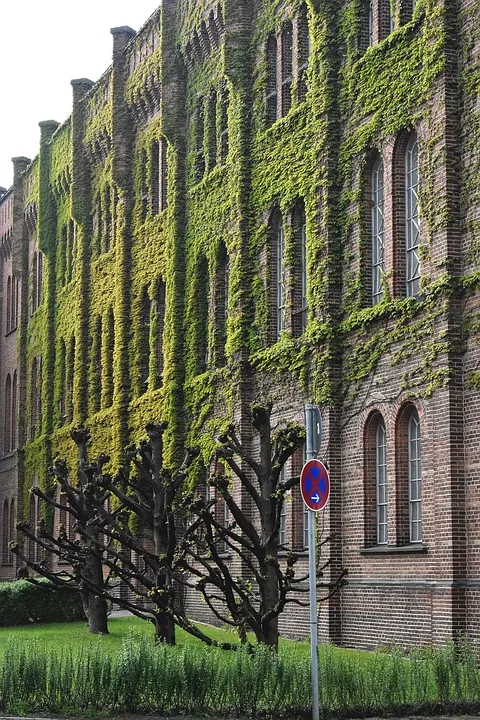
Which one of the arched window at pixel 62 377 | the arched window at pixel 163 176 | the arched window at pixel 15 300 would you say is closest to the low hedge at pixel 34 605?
the arched window at pixel 163 176

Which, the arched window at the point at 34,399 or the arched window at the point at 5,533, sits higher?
the arched window at the point at 34,399

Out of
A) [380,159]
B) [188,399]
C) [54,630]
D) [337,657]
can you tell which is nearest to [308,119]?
[380,159]

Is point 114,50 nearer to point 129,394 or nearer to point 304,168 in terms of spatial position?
point 129,394

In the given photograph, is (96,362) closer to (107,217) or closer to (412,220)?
(107,217)

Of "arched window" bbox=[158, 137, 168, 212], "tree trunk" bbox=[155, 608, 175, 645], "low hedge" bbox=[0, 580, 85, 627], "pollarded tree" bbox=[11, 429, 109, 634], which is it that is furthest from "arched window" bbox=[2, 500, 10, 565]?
"tree trunk" bbox=[155, 608, 175, 645]

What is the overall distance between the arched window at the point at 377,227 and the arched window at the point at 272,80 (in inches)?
222

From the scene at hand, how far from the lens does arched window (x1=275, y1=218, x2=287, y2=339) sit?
2877 centimetres

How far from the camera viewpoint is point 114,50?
1646 inches

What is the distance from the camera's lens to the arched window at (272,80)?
30.1m

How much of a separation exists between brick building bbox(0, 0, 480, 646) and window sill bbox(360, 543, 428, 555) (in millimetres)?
52

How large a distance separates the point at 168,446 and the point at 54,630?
7.26m

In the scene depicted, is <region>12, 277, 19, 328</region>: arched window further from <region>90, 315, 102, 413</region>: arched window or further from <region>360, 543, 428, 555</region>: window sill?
<region>360, 543, 428, 555</region>: window sill

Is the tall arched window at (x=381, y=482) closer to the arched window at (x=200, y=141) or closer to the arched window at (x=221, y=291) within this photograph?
the arched window at (x=221, y=291)

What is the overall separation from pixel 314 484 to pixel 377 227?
40.4ft
